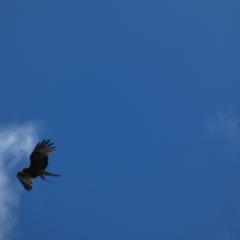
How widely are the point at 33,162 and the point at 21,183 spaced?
1.74 metres

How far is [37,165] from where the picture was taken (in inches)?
1471

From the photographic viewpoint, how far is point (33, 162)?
37312 mm

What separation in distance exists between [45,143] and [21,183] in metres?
3.14

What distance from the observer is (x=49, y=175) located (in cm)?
3738

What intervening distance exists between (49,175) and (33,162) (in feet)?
3.74

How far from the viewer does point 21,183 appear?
3822 cm

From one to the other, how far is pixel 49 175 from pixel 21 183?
1947 mm

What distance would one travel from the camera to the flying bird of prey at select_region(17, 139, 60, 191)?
3678 centimetres

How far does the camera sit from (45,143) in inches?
1447

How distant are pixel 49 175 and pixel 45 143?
191 centimetres

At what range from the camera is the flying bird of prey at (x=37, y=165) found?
36.8 m
